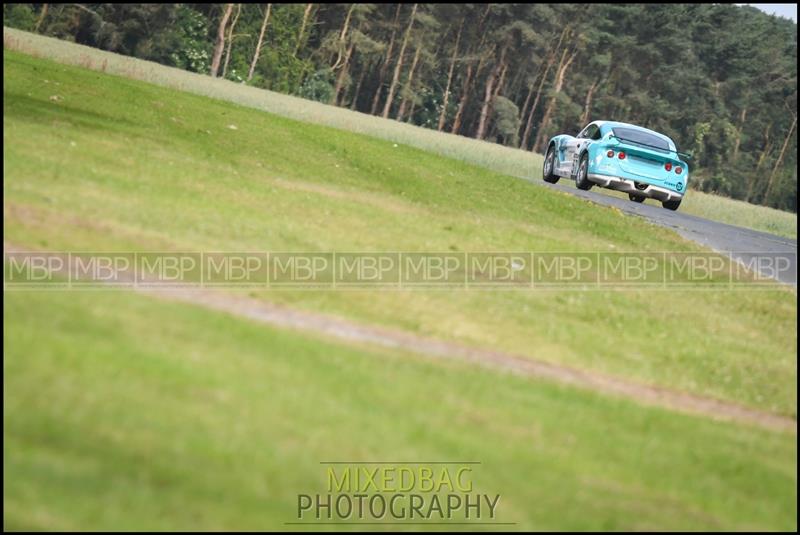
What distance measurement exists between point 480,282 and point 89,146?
25.1ft

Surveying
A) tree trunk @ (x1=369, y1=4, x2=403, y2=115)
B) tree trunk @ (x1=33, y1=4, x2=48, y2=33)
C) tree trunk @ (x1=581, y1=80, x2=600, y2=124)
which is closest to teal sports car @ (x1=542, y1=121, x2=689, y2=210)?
tree trunk @ (x1=33, y1=4, x2=48, y2=33)

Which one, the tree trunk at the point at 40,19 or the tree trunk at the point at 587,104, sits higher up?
the tree trunk at the point at 587,104

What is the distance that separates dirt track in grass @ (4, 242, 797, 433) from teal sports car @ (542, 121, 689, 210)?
13.1 m

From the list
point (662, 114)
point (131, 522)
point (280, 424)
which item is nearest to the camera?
point (131, 522)

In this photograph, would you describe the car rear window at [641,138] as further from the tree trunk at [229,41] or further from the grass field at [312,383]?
the tree trunk at [229,41]

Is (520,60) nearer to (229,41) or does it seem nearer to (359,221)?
(229,41)

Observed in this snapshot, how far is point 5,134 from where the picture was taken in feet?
64.6

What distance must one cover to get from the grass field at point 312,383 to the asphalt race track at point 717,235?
480 cm

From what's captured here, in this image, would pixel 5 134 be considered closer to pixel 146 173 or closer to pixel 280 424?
pixel 146 173

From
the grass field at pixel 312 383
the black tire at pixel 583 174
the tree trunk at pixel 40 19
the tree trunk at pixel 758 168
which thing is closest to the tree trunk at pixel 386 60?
the tree trunk at pixel 40 19

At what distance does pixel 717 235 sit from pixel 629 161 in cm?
403

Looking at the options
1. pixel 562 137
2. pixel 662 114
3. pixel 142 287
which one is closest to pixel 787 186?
pixel 662 114

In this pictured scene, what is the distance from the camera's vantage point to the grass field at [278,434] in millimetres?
7449

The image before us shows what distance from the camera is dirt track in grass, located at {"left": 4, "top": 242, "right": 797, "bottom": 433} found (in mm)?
12188
